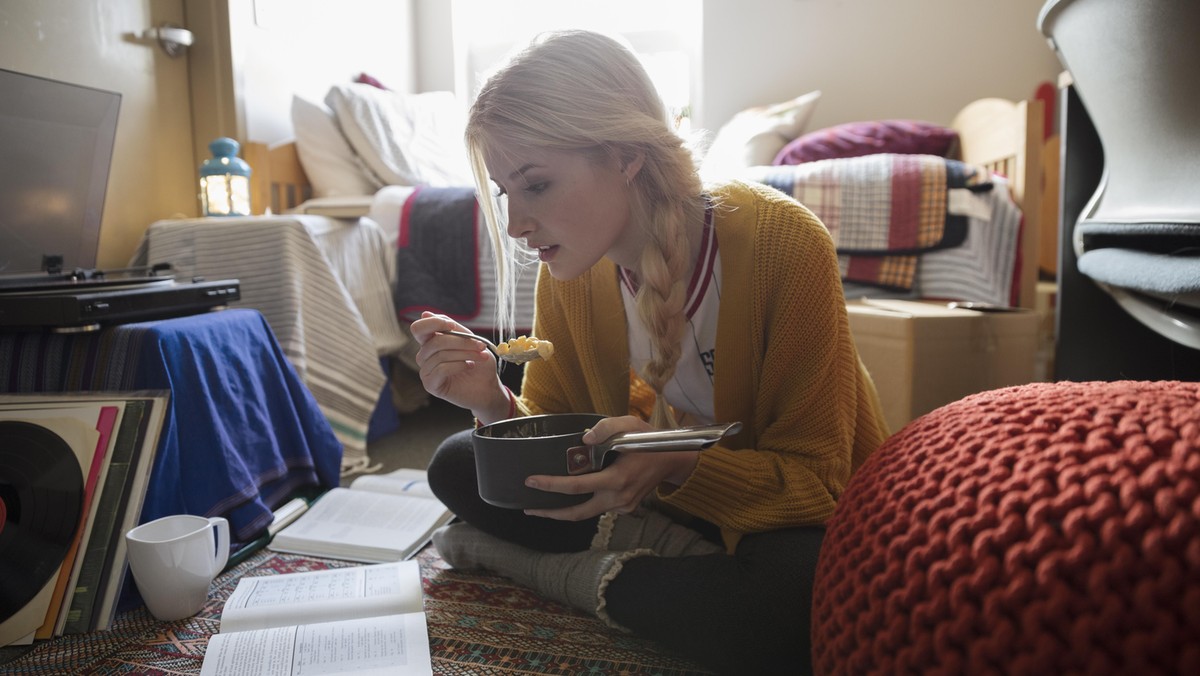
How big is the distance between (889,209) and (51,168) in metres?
1.76

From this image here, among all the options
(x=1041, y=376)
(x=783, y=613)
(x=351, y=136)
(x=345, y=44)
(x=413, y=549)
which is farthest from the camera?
(x=345, y=44)

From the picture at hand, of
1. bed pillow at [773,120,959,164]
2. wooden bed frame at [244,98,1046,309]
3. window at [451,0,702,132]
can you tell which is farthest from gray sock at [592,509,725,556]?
window at [451,0,702,132]

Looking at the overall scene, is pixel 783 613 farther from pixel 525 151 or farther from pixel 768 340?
pixel 525 151

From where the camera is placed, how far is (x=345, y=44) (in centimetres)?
283

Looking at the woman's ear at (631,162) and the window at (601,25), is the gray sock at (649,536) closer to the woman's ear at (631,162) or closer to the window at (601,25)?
the woman's ear at (631,162)

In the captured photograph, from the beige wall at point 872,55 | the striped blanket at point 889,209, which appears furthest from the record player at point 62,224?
the beige wall at point 872,55

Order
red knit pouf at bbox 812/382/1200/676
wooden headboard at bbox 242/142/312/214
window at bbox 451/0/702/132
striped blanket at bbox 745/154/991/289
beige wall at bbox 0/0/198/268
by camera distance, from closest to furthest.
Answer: red knit pouf at bbox 812/382/1200/676
beige wall at bbox 0/0/198/268
striped blanket at bbox 745/154/991/289
wooden headboard at bbox 242/142/312/214
window at bbox 451/0/702/132

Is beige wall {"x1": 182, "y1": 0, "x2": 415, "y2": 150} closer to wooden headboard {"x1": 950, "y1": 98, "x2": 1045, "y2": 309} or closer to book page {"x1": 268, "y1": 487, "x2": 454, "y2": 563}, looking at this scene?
book page {"x1": 268, "y1": 487, "x2": 454, "y2": 563}

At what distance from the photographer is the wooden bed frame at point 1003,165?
6.75ft

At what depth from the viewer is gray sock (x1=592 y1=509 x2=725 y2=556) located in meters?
0.97

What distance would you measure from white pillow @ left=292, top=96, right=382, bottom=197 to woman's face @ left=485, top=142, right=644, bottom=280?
1.64 metres

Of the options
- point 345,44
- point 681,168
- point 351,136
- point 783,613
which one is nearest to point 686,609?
point 783,613

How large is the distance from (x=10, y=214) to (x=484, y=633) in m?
0.99

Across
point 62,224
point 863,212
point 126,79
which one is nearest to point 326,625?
point 62,224
